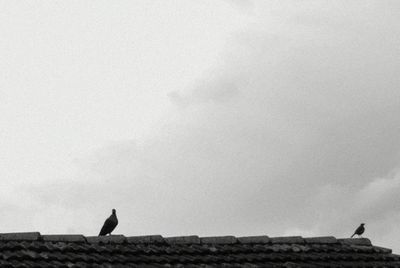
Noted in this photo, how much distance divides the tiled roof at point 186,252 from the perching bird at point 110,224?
11.9ft

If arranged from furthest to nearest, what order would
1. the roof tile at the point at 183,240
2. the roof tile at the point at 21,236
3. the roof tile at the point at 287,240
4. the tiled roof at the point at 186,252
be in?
the roof tile at the point at 287,240
the roof tile at the point at 183,240
the roof tile at the point at 21,236
the tiled roof at the point at 186,252

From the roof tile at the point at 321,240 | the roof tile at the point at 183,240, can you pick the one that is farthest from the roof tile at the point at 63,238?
the roof tile at the point at 321,240

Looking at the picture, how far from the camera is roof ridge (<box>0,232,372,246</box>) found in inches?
442

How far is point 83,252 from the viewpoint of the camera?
434 inches

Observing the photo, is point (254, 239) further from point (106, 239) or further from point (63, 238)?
point (63, 238)

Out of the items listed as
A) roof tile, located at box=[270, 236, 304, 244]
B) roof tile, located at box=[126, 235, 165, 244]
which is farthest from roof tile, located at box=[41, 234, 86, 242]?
roof tile, located at box=[270, 236, 304, 244]

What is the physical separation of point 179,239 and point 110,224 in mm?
3726

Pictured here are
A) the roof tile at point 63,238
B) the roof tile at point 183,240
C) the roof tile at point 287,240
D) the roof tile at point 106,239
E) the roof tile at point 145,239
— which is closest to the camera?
the roof tile at point 63,238

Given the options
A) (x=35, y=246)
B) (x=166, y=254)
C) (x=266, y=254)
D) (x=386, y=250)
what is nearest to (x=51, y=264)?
(x=35, y=246)

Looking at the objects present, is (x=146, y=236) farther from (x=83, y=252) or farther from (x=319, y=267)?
(x=319, y=267)

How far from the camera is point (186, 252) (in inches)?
464

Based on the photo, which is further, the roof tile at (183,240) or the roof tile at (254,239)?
the roof tile at (254,239)

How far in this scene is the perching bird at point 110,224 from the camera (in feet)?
51.4

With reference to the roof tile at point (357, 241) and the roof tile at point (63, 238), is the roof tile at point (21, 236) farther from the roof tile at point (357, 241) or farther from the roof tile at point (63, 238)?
the roof tile at point (357, 241)
